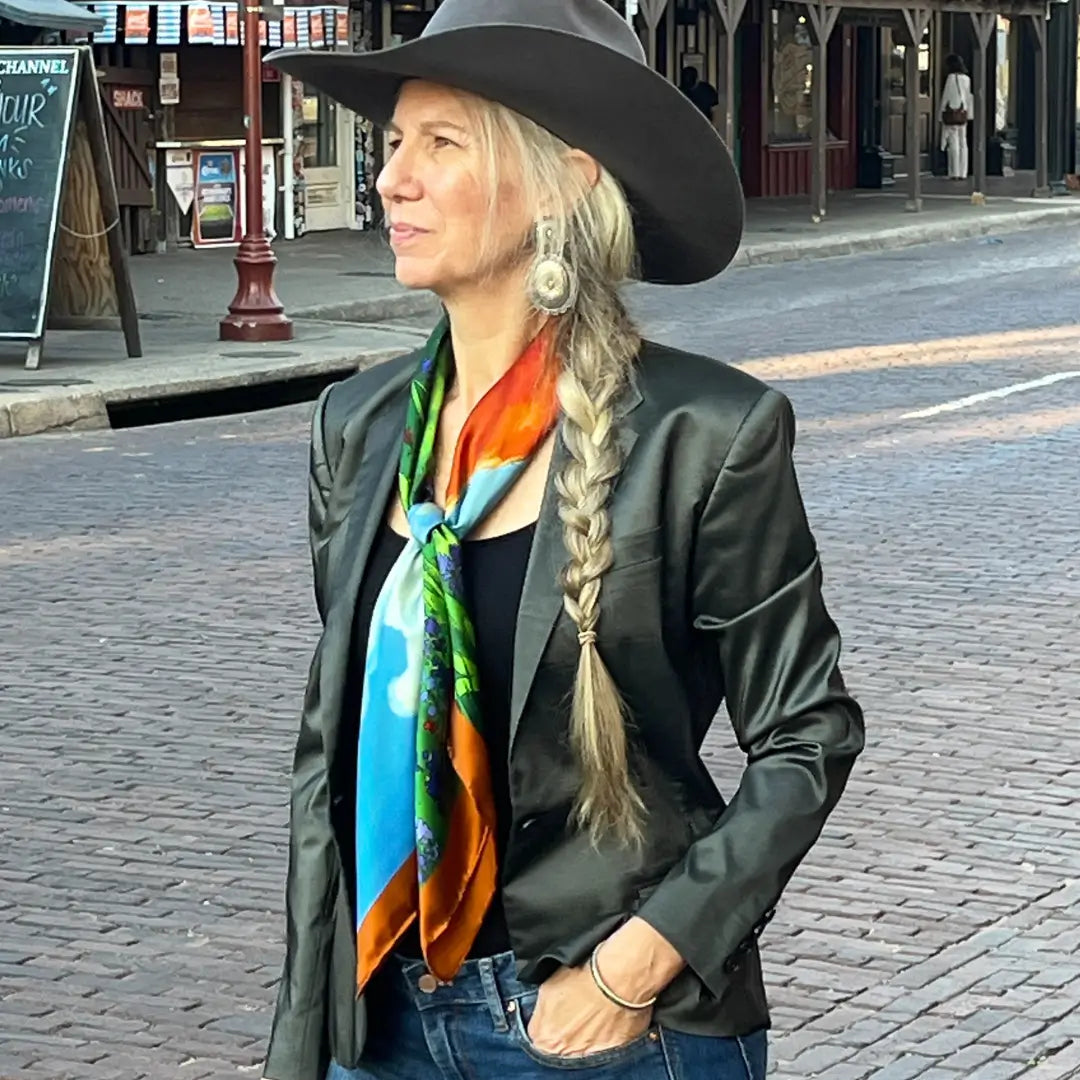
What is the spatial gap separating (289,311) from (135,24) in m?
5.63

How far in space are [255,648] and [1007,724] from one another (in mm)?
2575

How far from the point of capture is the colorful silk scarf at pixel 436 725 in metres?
2.40

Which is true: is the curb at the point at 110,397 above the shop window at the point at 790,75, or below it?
below

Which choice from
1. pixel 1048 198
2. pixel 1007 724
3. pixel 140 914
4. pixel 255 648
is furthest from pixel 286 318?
pixel 1048 198

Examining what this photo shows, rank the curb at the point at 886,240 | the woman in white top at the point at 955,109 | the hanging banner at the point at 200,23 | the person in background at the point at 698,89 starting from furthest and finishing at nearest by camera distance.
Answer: the woman in white top at the point at 955,109, the person in background at the point at 698,89, the curb at the point at 886,240, the hanging banner at the point at 200,23

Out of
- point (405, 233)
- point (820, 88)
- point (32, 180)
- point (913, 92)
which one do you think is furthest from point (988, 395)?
point (913, 92)

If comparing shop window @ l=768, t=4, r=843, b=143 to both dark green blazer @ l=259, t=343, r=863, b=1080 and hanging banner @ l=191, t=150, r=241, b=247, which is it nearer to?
hanging banner @ l=191, t=150, r=241, b=247

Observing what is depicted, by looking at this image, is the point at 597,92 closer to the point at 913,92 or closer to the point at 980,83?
→ the point at 913,92

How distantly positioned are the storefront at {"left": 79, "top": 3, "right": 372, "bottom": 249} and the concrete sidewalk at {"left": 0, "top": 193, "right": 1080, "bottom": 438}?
58cm

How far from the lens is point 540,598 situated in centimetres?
Result: 237

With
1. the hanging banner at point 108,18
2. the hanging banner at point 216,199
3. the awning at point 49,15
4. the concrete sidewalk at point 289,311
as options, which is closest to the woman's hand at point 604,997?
the concrete sidewalk at point 289,311

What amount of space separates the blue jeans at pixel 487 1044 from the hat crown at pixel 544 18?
37.0 inches

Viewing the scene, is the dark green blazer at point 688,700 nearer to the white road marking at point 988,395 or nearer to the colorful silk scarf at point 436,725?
the colorful silk scarf at point 436,725

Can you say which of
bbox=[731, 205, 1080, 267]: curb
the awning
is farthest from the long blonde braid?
bbox=[731, 205, 1080, 267]: curb
